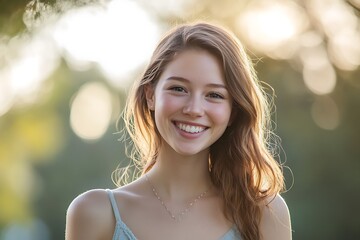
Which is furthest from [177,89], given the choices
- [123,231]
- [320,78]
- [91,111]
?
[91,111]

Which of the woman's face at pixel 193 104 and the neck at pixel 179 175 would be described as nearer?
the woman's face at pixel 193 104

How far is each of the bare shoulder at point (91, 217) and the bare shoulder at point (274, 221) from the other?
626 millimetres

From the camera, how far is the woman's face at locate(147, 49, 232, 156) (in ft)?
10.7

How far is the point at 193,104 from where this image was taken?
3.22m

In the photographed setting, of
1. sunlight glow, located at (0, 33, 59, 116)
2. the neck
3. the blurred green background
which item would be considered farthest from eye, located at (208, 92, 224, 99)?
the blurred green background

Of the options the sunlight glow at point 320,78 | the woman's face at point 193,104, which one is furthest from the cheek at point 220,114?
the sunlight glow at point 320,78

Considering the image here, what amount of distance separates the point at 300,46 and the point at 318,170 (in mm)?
1803

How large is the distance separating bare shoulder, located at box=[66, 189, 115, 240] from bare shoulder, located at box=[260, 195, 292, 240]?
0.63 m

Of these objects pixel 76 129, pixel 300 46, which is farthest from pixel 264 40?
pixel 76 129

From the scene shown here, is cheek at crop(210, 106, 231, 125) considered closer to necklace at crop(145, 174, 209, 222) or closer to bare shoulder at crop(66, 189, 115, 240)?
necklace at crop(145, 174, 209, 222)

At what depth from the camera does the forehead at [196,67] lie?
3.29m

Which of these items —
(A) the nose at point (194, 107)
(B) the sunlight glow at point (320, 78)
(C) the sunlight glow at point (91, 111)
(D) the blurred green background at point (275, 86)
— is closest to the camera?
(A) the nose at point (194, 107)

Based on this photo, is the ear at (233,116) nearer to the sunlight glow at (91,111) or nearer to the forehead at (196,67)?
the forehead at (196,67)

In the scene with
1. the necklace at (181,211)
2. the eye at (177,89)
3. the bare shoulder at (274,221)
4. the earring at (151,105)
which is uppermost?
the earring at (151,105)
